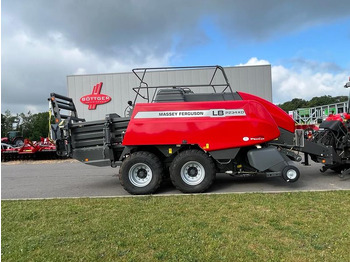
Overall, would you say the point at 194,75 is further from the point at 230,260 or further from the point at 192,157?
the point at 230,260

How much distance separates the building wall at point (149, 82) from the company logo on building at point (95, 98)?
199 mm

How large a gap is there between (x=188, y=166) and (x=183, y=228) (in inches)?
97.7

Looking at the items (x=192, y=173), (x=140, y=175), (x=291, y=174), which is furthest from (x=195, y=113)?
(x=291, y=174)

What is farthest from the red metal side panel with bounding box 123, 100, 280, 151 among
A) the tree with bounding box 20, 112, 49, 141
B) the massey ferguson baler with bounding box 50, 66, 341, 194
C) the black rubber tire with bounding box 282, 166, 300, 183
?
the tree with bounding box 20, 112, 49, 141

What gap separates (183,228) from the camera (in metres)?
4.25

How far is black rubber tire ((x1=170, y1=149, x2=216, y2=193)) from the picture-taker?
655 centimetres

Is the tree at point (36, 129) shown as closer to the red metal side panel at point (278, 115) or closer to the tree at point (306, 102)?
the red metal side panel at point (278, 115)

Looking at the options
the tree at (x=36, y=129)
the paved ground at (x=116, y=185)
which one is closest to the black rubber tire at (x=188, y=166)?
the paved ground at (x=116, y=185)

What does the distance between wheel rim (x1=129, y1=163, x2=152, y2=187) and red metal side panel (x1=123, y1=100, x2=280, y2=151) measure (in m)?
0.62

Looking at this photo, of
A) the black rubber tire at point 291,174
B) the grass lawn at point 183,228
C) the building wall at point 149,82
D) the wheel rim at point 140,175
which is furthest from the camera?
the building wall at point 149,82

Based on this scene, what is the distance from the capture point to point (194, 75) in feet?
61.1

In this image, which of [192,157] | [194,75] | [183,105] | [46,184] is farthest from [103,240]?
[194,75]

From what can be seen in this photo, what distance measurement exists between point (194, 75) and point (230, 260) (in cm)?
1606

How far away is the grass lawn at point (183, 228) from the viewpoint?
3.49 m
